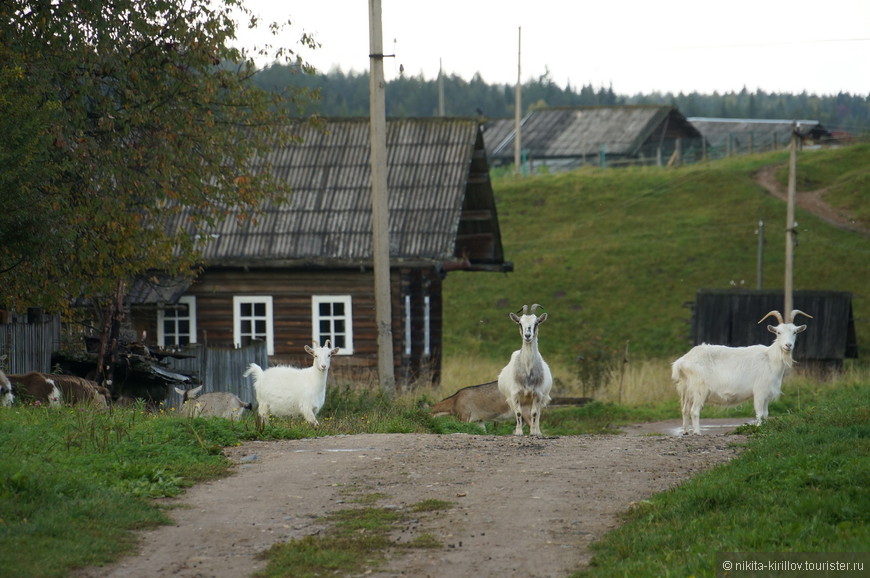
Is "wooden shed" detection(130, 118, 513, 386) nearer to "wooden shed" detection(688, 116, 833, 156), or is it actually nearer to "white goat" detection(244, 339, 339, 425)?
"white goat" detection(244, 339, 339, 425)

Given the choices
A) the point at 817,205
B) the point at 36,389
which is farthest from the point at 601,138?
the point at 36,389

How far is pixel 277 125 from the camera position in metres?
19.0

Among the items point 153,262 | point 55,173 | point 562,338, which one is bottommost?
point 562,338

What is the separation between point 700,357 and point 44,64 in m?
10.2

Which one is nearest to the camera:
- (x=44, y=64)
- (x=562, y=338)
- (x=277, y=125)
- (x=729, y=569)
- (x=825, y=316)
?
(x=729, y=569)

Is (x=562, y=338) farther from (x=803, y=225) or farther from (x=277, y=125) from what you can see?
(x=277, y=125)

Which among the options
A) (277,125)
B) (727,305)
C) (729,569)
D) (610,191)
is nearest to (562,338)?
(727,305)

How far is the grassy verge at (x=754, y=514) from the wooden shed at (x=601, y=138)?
59.0 meters

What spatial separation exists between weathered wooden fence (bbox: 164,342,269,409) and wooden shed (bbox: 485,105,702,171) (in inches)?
1938

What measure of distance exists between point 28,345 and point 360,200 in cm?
1056

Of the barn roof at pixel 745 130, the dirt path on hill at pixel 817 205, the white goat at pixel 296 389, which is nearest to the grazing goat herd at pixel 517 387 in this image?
the white goat at pixel 296 389

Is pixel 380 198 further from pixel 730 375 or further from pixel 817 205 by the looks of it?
pixel 817 205

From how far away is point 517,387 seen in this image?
15.4 m

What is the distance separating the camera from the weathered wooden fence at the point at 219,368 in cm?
1955
